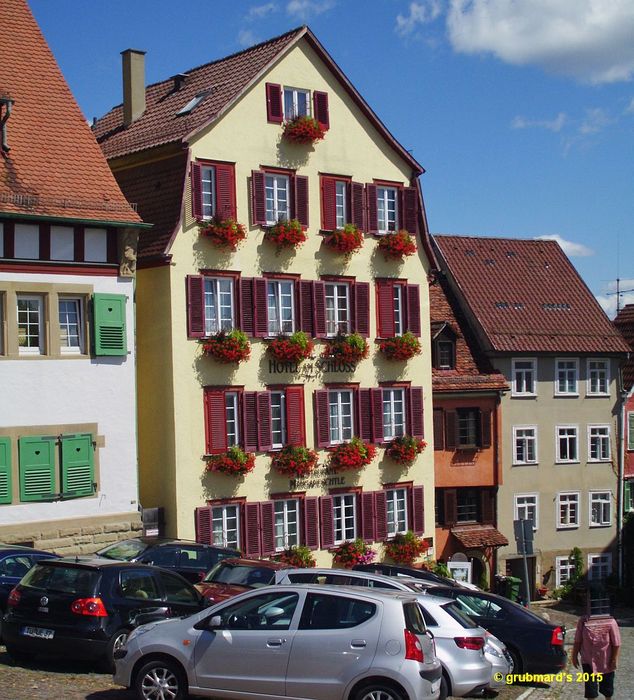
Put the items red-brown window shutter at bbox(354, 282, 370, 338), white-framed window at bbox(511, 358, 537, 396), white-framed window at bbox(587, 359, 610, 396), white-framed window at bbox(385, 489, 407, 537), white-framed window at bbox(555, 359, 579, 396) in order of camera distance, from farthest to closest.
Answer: white-framed window at bbox(587, 359, 610, 396) < white-framed window at bbox(555, 359, 579, 396) < white-framed window at bbox(511, 358, 537, 396) < white-framed window at bbox(385, 489, 407, 537) < red-brown window shutter at bbox(354, 282, 370, 338)

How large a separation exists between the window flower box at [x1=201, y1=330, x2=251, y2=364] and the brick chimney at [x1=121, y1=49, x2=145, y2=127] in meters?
8.70

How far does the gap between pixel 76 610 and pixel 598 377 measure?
3294 cm

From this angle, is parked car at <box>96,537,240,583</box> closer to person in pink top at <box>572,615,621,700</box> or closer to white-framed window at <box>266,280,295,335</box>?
person in pink top at <box>572,615,621,700</box>

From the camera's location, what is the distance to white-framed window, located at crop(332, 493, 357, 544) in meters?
35.4

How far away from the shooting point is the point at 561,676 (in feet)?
72.6

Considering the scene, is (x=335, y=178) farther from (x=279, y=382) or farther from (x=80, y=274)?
(x=80, y=274)

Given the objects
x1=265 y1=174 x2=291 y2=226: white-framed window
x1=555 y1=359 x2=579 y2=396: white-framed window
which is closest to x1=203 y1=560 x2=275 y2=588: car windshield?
x1=265 y1=174 x2=291 y2=226: white-framed window

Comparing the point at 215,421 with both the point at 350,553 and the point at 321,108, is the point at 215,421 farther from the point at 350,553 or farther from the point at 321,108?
the point at 321,108

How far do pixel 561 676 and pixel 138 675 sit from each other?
31.4 feet

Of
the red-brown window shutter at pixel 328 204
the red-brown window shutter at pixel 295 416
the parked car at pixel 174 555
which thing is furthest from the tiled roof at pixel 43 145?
the parked car at pixel 174 555

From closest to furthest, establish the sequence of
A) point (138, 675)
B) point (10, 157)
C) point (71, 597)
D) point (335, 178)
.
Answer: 1. point (138, 675)
2. point (71, 597)
3. point (10, 157)
4. point (335, 178)

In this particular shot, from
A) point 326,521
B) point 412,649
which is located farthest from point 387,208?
point 412,649

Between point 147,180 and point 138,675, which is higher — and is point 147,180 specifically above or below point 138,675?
above

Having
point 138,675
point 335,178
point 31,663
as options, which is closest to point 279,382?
point 335,178
